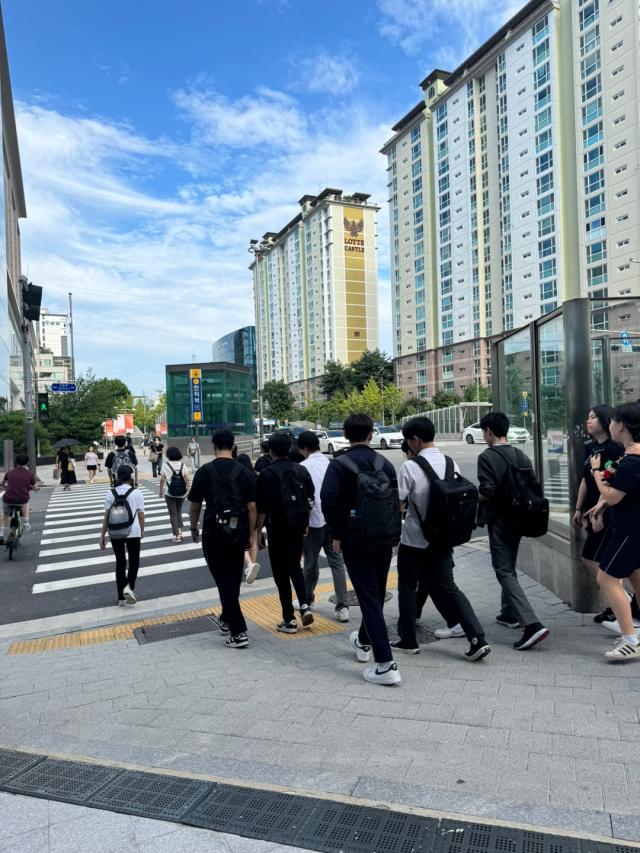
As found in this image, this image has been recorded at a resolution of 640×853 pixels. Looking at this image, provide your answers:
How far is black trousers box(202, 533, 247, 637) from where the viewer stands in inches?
200

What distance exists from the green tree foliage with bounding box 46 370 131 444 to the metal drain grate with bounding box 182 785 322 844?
37552mm

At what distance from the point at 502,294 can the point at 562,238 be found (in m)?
10.1

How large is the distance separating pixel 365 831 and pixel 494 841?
0.52 m

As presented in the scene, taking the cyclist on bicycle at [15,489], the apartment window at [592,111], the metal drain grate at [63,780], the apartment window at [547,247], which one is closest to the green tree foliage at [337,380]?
the apartment window at [547,247]

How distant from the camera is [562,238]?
59.9m

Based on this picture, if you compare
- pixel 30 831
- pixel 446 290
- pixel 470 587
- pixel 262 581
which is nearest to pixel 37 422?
pixel 262 581

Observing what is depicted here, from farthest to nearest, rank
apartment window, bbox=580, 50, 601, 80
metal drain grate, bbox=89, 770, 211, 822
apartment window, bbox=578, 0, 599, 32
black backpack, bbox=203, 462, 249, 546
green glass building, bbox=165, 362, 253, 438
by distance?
apartment window, bbox=580, 50, 601, 80 → apartment window, bbox=578, 0, 599, 32 → green glass building, bbox=165, 362, 253, 438 → black backpack, bbox=203, 462, 249, 546 → metal drain grate, bbox=89, 770, 211, 822

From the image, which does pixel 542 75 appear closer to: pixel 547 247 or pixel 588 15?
pixel 588 15

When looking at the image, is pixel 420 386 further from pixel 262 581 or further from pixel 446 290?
pixel 262 581

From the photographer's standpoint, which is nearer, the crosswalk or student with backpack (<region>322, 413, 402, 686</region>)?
student with backpack (<region>322, 413, 402, 686</region>)

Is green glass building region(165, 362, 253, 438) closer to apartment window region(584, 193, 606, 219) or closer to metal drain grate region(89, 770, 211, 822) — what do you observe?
metal drain grate region(89, 770, 211, 822)

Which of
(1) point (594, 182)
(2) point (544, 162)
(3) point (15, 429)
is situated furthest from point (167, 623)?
(2) point (544, 162)

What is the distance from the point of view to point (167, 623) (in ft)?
20.7

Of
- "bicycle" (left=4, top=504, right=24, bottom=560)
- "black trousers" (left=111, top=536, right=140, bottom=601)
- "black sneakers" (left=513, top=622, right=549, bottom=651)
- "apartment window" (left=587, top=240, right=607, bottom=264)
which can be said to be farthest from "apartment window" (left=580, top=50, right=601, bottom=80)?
"black sneakers" (left=513, top=622, right=549, bottom=651)
